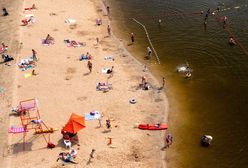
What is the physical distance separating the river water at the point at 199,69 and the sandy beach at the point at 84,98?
7.21 feet

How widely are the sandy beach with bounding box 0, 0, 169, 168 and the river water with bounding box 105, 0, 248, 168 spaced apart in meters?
2.20

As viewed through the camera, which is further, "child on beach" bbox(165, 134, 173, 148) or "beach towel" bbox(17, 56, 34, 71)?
"beach towel" bbox(17, 56, 34, 71)

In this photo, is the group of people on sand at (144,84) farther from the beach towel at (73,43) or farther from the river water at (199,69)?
the beach towel at (73,43)

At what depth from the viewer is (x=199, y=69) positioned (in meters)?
45.2

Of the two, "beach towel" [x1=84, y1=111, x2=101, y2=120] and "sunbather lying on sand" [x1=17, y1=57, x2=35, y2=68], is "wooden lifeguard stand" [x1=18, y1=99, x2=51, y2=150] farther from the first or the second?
"sunbather lying on sand" [x1=17, y1=57, x2=35, y2=68]

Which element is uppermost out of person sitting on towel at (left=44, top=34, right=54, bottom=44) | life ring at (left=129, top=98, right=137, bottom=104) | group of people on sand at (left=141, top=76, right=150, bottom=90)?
person sitting on towel at (left=44, top=34, right=54, bottom=44)

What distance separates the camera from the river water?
112ft

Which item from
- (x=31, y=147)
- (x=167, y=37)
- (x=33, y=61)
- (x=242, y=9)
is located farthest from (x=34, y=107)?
(x=242, y=9)

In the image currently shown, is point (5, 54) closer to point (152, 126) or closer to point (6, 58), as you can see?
point (6, 58)

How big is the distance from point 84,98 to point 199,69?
51.5 feet

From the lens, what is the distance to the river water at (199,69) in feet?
112

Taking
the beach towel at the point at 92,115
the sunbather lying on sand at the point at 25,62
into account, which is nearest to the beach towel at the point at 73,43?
the sunbather lying on sand at the point at 25,62

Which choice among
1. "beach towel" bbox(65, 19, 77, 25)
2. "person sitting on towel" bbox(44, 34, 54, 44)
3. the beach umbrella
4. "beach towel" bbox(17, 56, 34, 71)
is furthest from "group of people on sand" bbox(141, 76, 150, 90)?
→ "beach towel" bbox(65, 19, 77, 25)

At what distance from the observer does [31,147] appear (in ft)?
112
